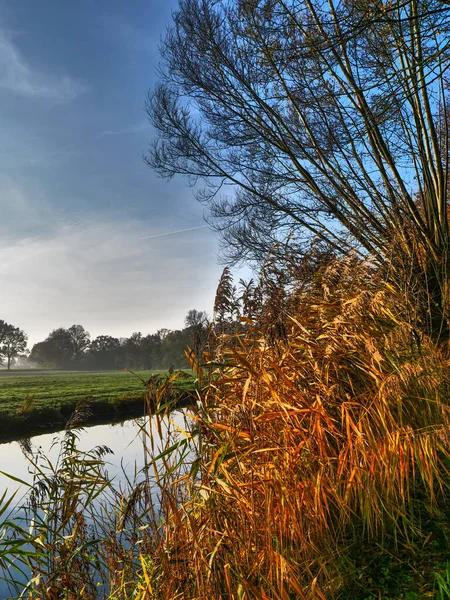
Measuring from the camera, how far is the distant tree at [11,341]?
188ft

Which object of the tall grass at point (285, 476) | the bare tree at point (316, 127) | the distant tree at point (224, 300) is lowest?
the tall grass at point (285, 476)

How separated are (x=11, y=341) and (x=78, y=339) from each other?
11.9 metres

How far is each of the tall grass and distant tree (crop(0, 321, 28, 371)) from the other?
60473 millimetres

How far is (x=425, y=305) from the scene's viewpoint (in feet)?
12.4

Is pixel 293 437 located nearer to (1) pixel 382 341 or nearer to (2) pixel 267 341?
(2) pixel 267 341

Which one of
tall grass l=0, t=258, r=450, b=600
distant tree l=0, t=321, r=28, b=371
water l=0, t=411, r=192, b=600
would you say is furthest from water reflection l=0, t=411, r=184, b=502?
distant tree l=0, t=321, r=28, b=371

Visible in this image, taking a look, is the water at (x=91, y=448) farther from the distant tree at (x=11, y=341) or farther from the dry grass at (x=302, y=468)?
the distant tree at (x=11, y=341)

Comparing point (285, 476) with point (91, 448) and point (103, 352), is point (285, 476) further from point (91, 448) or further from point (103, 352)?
point (103, 352)

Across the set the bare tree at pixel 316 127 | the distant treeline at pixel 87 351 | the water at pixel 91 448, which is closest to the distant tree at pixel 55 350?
the distant treeline at pixel 87 351

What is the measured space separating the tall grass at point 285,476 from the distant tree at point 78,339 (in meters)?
68.8

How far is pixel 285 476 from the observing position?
2.45m

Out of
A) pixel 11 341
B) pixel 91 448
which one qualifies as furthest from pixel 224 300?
pixel 11 341

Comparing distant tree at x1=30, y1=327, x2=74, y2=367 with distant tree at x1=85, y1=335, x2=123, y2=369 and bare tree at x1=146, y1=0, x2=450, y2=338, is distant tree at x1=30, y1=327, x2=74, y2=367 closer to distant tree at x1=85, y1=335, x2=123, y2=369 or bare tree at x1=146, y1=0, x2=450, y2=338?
distant tree at x1=85, y1=335, x2=123, y2=369

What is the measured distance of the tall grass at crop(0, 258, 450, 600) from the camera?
222 cm
